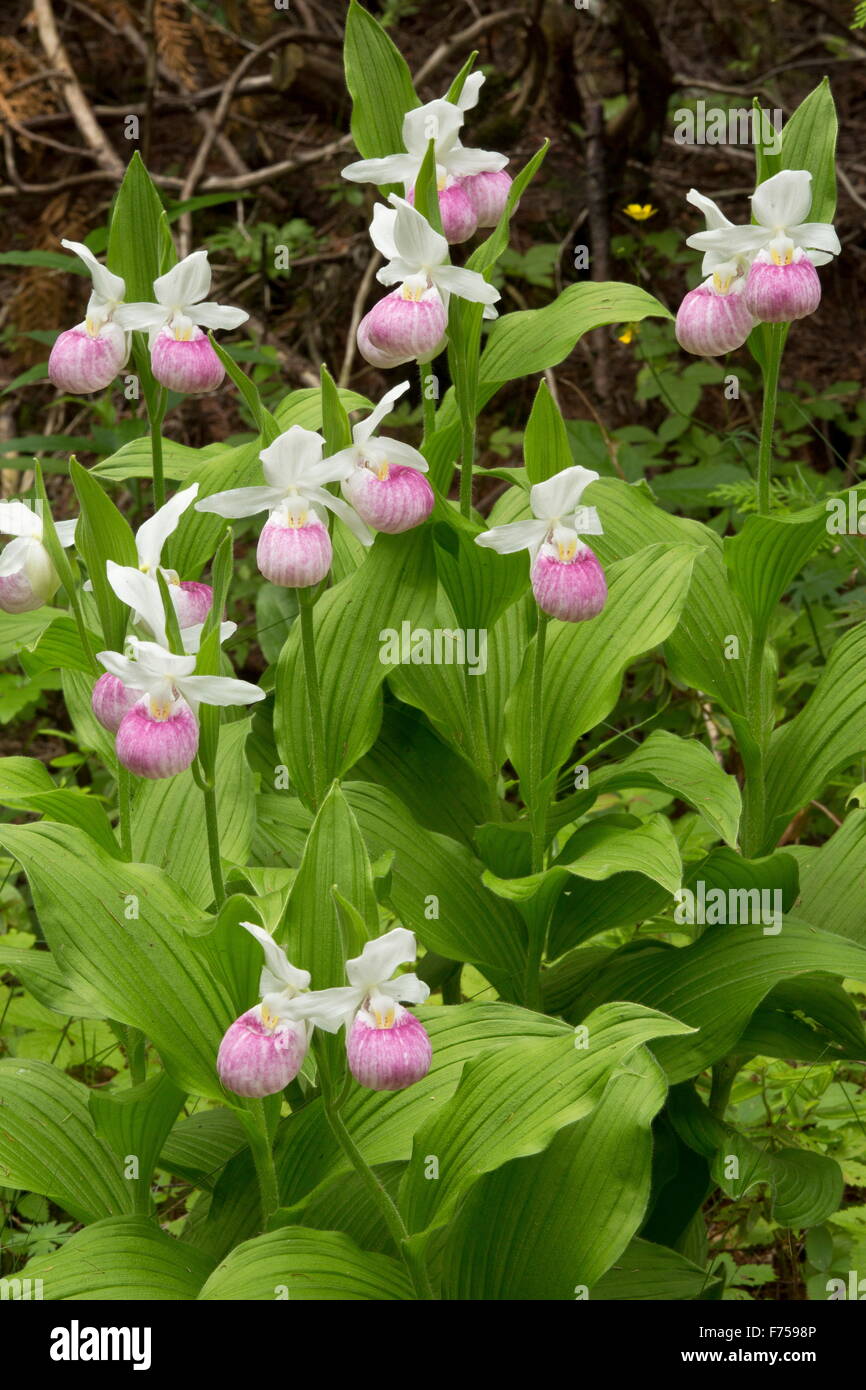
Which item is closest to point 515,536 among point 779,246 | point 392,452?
point 392,452

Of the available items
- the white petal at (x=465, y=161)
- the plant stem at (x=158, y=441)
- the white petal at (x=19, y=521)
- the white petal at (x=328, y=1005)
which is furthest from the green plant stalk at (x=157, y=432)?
the white petal at (x=328, y=1005)

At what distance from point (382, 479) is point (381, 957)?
564 mm

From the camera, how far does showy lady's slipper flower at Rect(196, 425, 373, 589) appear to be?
54.1 inches

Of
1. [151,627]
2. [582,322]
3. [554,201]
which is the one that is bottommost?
[151,627]

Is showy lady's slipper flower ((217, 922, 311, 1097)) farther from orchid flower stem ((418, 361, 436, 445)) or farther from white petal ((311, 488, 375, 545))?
orchid flower stem ((418, 361, 436, 445))

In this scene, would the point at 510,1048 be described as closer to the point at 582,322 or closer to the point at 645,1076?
the point at 645,1076

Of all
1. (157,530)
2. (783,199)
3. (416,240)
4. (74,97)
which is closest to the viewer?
(157,530)

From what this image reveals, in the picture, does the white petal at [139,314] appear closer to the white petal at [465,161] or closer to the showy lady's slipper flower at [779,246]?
the white petal at [465,161]

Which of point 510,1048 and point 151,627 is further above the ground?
point 151,627

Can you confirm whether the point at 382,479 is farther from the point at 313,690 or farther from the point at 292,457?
the point at 313,690

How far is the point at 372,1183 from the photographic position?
1270mm

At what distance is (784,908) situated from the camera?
5.61 ft

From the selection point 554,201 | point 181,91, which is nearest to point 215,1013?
point 554,201

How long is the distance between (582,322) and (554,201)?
274 centimetres
